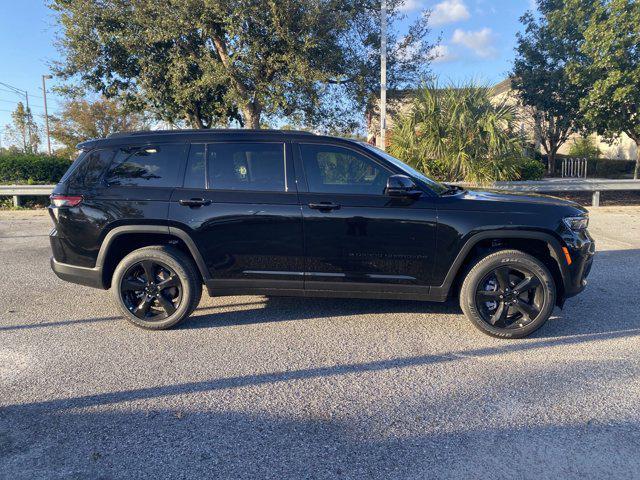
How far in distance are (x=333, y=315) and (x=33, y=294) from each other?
377 cm

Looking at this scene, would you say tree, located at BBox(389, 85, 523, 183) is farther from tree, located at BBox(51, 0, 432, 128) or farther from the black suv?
the black suv

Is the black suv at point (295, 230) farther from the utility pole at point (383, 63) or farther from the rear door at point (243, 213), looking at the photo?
the utility pole at point (383, 63)

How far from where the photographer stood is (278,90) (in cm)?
1277

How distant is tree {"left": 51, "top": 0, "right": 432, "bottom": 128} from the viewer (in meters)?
11.9

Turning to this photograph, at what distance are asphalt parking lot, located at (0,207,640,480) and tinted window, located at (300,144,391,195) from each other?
4.58ft

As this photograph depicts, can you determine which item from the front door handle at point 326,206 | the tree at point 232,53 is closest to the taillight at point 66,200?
the front door handle at point 326,206

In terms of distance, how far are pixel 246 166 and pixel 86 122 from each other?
124 feet

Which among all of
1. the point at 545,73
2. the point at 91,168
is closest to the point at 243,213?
the point at 91,168

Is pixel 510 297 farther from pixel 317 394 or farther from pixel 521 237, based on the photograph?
pixel 317 394

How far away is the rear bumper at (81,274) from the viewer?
466 centimetres

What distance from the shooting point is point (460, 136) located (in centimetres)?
1205

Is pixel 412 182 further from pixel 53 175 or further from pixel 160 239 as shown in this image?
pixel 53 175

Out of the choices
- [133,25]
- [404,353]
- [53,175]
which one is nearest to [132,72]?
[133,25]

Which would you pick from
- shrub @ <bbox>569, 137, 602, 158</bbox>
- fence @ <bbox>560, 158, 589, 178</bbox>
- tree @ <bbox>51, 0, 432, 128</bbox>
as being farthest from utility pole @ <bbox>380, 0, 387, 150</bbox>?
shrub @ <bbox>569, 137, 602, 158</bbox>
